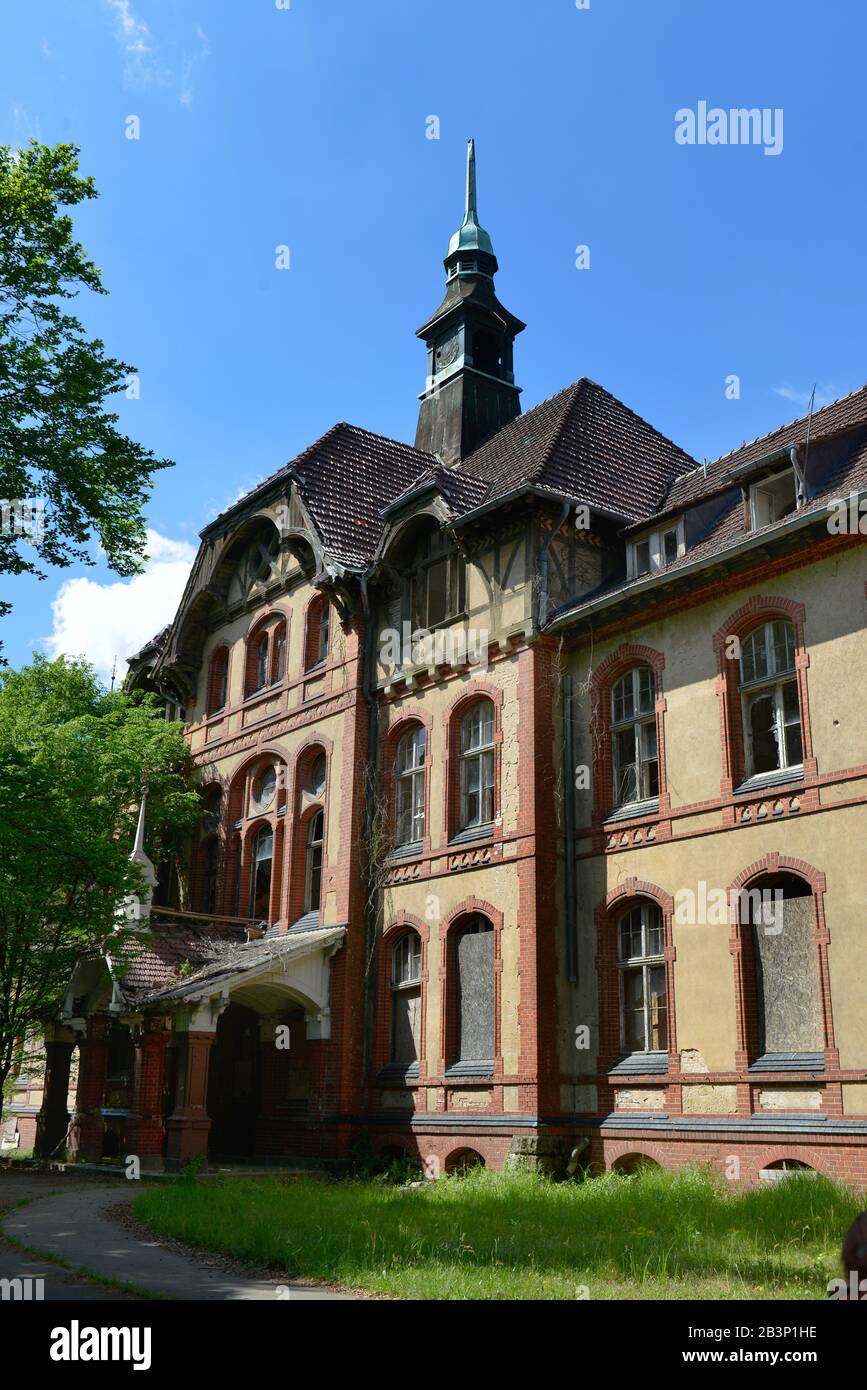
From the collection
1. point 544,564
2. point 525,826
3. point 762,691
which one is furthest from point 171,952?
point 762,691

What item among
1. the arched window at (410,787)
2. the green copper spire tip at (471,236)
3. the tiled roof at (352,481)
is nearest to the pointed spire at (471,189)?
the green copper spire tip at (471,236)

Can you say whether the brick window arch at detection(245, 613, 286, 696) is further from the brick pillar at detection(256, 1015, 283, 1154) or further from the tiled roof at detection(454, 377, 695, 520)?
the brick pillar at detection(256, 1015, 283, 1154)

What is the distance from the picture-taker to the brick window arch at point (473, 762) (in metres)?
20.1

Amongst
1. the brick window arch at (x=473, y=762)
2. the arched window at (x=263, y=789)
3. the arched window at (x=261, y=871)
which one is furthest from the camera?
the arched window at (x=263, y=789)

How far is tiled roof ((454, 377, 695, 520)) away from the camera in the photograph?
2134cm

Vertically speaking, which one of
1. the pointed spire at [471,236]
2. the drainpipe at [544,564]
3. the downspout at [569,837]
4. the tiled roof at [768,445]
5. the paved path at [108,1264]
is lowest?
the paved path at [108,1264]

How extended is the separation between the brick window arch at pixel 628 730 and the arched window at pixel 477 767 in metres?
2.08

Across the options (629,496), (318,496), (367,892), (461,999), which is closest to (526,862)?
(461,999)

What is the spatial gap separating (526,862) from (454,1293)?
10.2 meters

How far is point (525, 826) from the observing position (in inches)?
744

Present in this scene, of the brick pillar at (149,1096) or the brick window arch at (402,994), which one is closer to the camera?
the brick pillar at (149,1096)

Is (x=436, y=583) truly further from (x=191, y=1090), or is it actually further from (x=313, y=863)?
(x=191, y=1090)

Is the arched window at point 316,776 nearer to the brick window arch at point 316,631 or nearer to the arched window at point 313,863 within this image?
the arched window at point 313,863

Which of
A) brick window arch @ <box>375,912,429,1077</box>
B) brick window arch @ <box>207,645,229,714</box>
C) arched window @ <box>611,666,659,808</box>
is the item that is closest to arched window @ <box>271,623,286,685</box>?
brick window arch @ <box>207,645,229,714</box>
